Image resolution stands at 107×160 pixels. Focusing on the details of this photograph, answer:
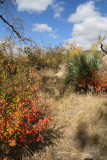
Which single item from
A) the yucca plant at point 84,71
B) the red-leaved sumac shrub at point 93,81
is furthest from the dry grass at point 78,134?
the yucca plant at point 84,71

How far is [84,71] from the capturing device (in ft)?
23.3

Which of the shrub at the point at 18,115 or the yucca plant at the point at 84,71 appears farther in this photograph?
the yucca plant at the point at 84,71

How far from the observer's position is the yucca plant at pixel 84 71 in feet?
22.0

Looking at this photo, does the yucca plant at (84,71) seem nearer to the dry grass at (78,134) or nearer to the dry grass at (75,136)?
the dry grass at (78,134)

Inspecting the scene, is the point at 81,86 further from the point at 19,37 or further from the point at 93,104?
the point at 19,37

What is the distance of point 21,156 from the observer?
125 inches

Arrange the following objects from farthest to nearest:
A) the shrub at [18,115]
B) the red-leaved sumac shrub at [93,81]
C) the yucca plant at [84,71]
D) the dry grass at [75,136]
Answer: the yucca plant at [84,71] < the red-leaved sumac shrub at [93,81] < the dry grass at [75,136] < the shrub at [18,115]

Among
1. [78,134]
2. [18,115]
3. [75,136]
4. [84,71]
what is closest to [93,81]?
[84,71]

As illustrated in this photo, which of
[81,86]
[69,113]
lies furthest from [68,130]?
[81,86]

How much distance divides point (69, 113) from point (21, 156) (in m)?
2.20

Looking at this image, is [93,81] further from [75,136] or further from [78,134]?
[75,136]

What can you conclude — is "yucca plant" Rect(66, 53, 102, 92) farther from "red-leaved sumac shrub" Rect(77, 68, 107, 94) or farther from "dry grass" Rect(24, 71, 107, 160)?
"dry grass" Rect(24, 71, 107, 160)

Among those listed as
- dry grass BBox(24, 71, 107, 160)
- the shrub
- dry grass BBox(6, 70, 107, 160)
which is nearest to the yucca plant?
dry grass BBox(24, 71, 107, 160)

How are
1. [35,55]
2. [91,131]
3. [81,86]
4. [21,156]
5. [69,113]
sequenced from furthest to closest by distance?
[35,55]
[81,86]
[69,113]
[91,131]
[21,156]
